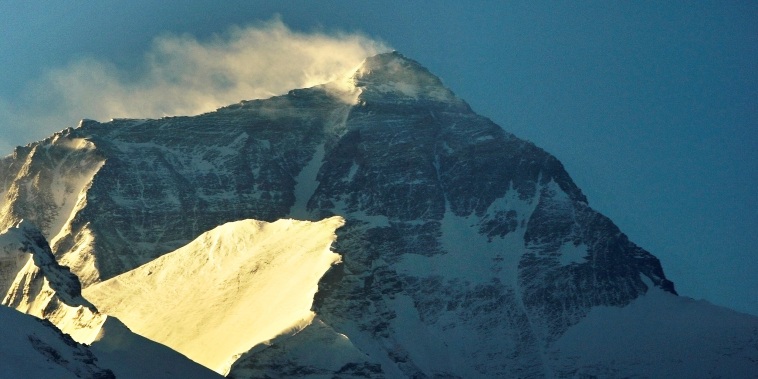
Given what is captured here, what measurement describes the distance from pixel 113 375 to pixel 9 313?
1173 cm

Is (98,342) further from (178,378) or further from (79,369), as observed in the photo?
(79,369)

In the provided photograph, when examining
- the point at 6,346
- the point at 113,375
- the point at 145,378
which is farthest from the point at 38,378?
the point at 145,378

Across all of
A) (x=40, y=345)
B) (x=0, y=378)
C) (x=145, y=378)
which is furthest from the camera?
(x=145, y=378)

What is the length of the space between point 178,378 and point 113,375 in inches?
Result: 720

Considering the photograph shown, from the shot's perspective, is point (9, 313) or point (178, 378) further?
point (178, 378)

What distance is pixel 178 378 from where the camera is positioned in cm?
19988

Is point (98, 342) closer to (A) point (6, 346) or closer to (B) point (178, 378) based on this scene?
(B) point (178, 378)

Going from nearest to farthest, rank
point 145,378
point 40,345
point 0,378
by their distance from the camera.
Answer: point 0,378 < point 40,345 < point 145,378

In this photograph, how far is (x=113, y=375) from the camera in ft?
598

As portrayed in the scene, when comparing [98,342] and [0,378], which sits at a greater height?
[98,342]

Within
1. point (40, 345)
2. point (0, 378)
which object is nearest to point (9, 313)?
point (40, 345)

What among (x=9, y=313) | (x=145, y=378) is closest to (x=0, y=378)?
(x=9, y=313)

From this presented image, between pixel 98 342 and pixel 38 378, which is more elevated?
pixel 98 342

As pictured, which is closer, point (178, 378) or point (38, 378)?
point (38, 378)
